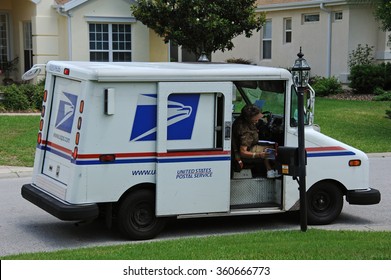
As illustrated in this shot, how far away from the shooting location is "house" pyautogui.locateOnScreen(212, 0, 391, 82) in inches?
1125

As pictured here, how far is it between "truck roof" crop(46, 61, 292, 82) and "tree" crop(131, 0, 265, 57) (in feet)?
42.2

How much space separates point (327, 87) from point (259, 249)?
68.2 feet

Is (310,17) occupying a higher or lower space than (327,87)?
higher

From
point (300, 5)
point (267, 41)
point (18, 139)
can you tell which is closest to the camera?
point (18, 139)

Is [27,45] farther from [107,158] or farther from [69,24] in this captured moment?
[107,158]

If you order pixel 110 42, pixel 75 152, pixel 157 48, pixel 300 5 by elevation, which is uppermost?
pixel 300 5

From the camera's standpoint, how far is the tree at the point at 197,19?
2216 centimetres

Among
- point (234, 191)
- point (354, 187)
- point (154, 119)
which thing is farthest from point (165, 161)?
point (354, 187)

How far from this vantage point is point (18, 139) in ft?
52.8

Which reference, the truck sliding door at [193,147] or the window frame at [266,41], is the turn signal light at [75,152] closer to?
the truck sliding door at [193,147]

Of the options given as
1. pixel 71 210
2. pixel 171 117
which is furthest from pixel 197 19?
pixel 71 210

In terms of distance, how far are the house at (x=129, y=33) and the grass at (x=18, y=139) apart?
4.87 meters

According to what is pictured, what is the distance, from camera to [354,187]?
988cm

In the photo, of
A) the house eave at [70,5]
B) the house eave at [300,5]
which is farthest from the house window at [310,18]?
the house eave at [70,5]
